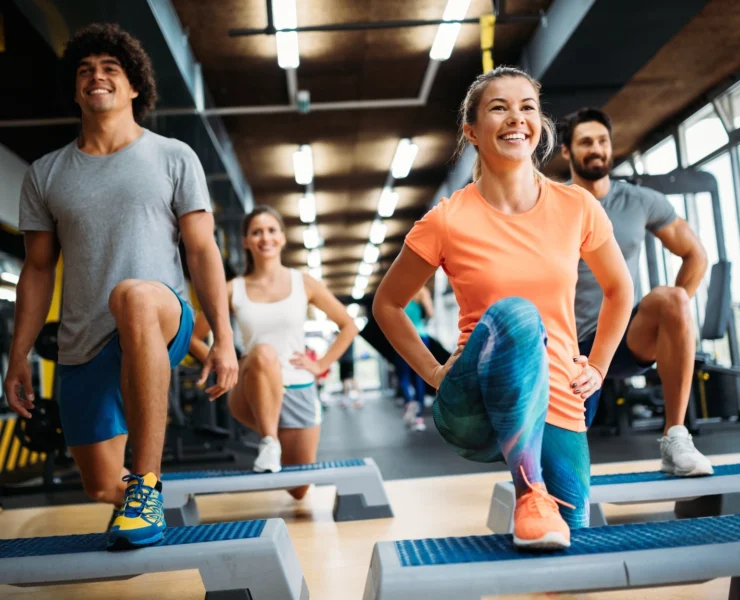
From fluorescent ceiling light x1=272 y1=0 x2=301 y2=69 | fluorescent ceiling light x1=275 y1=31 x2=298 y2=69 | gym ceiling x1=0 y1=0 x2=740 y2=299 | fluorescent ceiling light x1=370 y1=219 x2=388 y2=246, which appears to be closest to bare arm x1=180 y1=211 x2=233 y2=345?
gym ceiling x1=0 y1=0 x2=740 y2=299

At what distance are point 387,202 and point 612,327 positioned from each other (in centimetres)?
1043

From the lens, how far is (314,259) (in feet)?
58.0

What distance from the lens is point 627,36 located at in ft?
18.2

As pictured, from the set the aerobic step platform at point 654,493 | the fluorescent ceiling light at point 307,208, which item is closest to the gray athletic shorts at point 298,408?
the aerobic step platform at point 654,493

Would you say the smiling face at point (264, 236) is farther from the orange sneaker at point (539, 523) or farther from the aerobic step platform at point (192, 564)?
the orange sneaker at point (539, 523)

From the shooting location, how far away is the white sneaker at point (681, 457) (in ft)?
8.00

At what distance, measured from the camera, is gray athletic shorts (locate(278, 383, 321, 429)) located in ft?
11.4

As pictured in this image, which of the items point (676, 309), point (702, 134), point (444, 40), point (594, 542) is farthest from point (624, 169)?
point (594, 542)

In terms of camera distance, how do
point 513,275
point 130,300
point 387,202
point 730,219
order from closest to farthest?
point 513,275 → point 130,300 → point 730,219 → point 387,202

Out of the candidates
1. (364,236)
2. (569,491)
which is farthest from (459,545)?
(364,236)

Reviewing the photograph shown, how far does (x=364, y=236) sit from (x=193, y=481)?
40.5 ft

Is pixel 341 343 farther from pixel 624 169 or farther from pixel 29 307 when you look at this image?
pixel 624 169

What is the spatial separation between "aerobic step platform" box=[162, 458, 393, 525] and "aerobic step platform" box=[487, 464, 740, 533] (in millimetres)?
534

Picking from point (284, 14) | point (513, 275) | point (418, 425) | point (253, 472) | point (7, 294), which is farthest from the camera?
point (418, 425)
